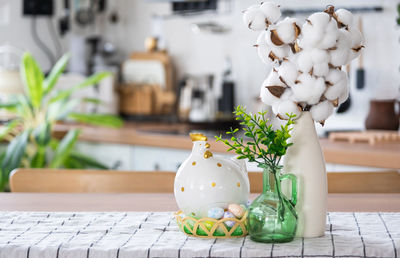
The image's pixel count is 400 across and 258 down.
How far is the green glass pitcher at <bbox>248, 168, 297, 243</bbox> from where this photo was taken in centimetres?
96

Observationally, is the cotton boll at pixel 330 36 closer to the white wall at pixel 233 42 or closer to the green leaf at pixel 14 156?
the green leaf at pixel 14 156

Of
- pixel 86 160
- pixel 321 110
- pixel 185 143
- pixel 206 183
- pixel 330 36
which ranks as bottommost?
pixel 86 160

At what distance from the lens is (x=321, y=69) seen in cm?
97

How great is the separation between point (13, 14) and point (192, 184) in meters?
3.36

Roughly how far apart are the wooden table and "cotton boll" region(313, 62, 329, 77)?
38 cm

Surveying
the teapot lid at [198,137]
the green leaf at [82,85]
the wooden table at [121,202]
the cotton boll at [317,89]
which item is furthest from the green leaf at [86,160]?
the cotton boll at [317,89]

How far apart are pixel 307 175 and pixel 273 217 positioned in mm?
91

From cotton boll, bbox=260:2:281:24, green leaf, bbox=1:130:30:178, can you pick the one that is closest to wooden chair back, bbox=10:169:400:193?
cotton boll, bbox=260:2:281:24

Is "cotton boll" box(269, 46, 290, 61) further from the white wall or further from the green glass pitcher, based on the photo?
the white wall

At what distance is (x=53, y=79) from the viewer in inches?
122

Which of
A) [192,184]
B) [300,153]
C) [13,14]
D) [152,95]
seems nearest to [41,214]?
[192,184]

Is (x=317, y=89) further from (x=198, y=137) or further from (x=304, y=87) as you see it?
(x=198, y=137)

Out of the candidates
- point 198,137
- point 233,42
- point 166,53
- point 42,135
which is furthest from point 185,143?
point 198,137

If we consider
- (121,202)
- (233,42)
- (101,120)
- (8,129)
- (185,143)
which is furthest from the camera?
(233,42)
